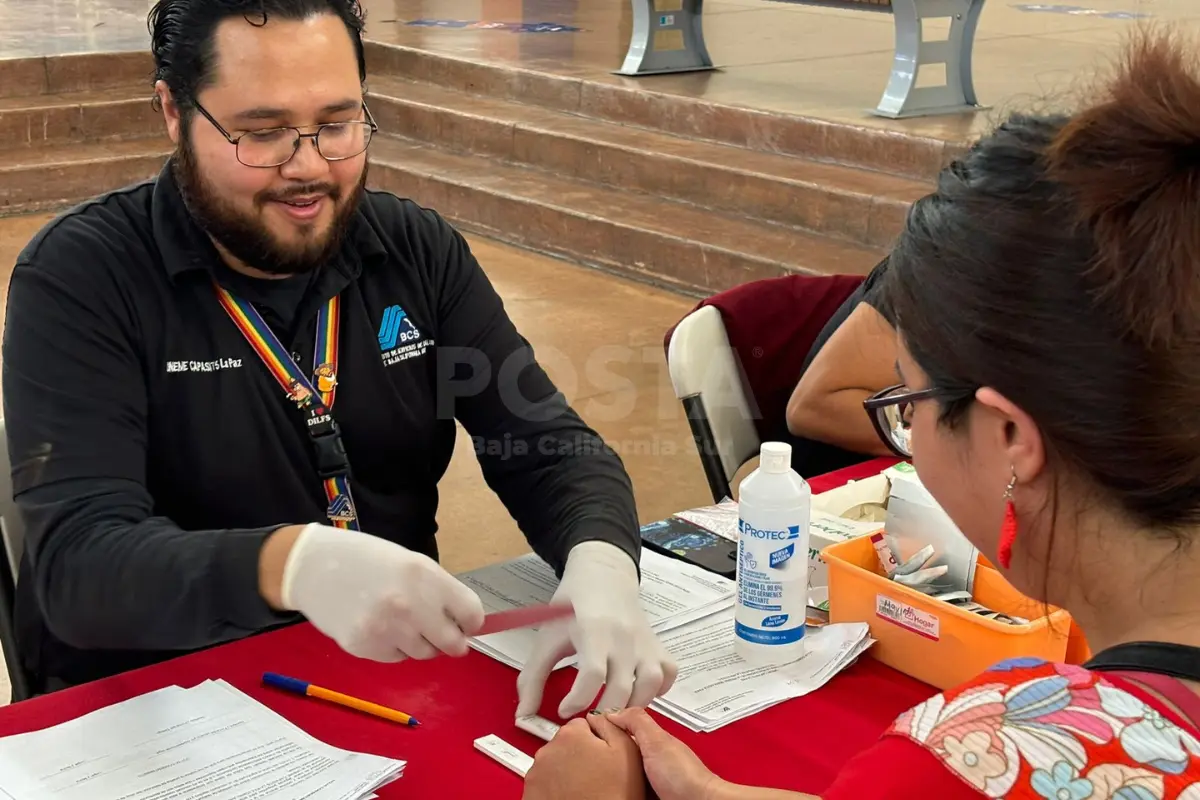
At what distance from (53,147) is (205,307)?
5.57 m

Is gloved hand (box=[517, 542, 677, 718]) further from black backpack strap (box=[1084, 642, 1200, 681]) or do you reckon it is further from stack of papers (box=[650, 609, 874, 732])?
black backpack strap (box=[1084, 642, 1200, 681])

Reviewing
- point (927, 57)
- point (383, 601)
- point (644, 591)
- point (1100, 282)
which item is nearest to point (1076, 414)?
point (1100, 282)

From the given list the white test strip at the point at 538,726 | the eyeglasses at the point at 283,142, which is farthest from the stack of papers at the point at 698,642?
the eyeglasses at the point at 283,142

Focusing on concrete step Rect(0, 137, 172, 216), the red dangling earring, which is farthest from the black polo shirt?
concrete step Rect(0, 137, 172, 216)

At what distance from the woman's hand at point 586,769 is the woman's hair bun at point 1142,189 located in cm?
58

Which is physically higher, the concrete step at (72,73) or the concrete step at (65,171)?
the concrete step at (72,73)

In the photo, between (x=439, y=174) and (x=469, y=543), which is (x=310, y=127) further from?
(x=439, y=174)

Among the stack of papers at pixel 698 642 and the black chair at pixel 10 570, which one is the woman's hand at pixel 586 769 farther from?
the black chair at pixel 10 570

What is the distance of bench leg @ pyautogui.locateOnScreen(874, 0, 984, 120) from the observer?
211 inches

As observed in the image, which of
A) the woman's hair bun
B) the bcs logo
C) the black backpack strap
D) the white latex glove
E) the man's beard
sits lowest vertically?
the white latex glove

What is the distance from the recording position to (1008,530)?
102 cm

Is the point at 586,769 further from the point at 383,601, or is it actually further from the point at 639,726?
the point at 383,601

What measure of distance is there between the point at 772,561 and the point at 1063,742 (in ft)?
2.04

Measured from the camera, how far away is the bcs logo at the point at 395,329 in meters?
1.87
